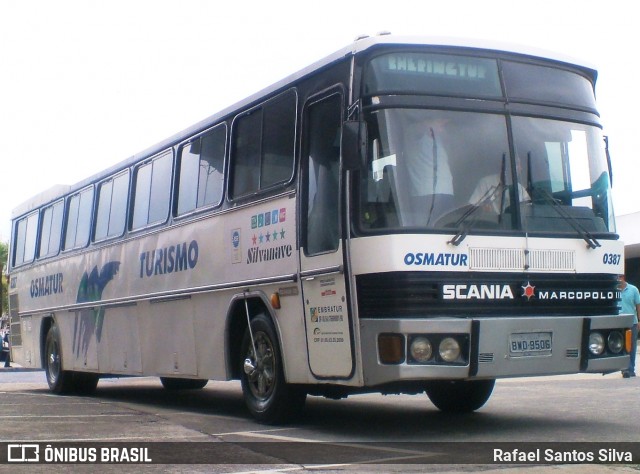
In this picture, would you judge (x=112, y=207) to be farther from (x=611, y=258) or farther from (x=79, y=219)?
(x=611, y=258)

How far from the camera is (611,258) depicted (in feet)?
33.3

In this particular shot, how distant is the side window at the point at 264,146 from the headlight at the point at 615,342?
11.0 feet

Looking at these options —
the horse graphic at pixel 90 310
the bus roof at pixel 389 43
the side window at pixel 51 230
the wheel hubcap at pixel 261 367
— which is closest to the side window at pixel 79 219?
the side window at pixel 51 230

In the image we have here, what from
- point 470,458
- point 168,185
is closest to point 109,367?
point 168,185

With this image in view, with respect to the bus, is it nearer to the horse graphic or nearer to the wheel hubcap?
the wheel hubcap

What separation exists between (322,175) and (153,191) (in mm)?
4996

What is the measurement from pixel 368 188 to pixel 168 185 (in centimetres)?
516

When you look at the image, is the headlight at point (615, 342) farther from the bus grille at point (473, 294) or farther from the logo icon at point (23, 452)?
the logo icon at point (23, 452)

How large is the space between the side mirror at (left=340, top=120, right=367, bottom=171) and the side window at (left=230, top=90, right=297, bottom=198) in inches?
56.4

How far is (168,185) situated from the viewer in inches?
550

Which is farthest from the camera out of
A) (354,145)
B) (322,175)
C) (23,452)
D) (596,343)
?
(322,175)

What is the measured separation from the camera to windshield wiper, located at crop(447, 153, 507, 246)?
30.3 feet

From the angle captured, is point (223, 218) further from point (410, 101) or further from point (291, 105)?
point (410, 101)

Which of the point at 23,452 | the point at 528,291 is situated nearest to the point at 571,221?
the point at 528,291
